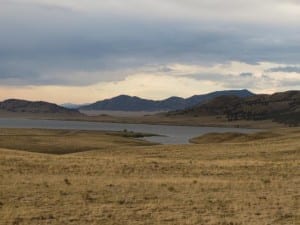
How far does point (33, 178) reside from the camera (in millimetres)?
25500

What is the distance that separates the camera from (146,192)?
74.8ft

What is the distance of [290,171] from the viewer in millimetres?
31422

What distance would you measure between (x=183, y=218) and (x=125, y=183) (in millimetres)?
7478

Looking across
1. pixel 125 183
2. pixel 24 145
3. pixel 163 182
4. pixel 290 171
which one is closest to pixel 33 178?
pixel 125 183

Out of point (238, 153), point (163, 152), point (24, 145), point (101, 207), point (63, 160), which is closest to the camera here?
point (101, 207)

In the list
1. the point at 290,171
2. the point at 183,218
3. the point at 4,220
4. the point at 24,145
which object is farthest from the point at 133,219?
the point at 24,145

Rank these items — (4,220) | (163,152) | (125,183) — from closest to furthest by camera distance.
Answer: (4,220)
(125,183)
(163,152)

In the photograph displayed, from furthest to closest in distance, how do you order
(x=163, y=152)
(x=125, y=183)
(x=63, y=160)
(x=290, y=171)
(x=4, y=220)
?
(x=163, y=152)
(x=63, y=160)
(x=290, y=171)
(x=125, y=183)
(x=4, y=220)

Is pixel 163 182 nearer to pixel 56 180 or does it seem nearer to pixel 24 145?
pixel 56 180

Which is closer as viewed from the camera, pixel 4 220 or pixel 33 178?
pixel 4 220

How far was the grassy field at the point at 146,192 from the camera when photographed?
17.9 m

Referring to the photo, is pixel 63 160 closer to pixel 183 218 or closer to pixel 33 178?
pixel 33 178

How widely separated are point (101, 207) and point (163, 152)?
98.6ft

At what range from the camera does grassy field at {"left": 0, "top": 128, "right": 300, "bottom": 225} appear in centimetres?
1786
